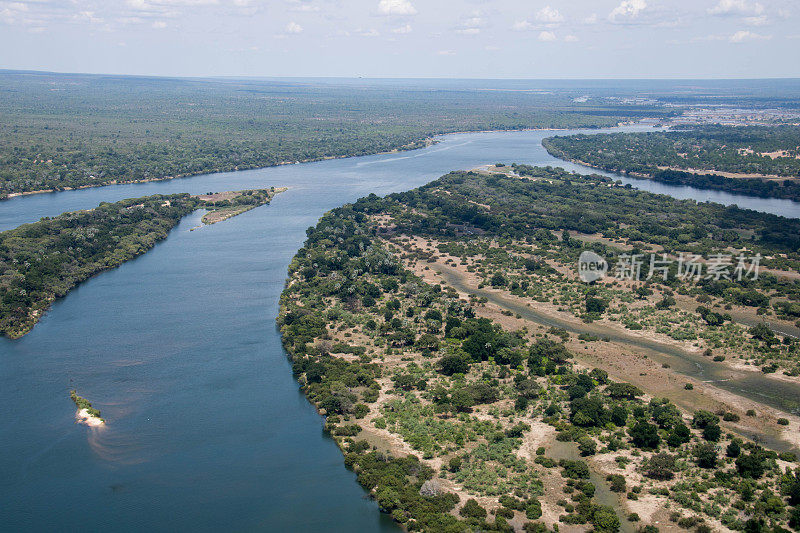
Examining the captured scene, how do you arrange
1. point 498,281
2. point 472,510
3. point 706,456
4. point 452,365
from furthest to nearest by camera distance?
point 498,281 < point 452,365 < point 706,456 < point 472,510

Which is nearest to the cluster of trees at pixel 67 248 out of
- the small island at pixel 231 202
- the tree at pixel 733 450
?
the small island at pixel 231 202

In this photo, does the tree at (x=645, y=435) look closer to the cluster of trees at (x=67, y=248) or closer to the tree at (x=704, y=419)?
the tree at (x=704, y=419)

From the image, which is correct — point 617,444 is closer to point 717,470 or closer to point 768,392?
point 717,470

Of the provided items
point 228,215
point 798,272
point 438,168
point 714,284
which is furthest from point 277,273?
point 438,168

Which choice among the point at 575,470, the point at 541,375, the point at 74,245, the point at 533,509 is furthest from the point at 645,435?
the point at 74,245

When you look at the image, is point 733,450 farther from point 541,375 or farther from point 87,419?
point 87,419

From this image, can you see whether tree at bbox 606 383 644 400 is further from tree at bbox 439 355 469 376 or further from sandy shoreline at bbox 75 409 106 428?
sandy shoreline at bbox 75 409 106 428
